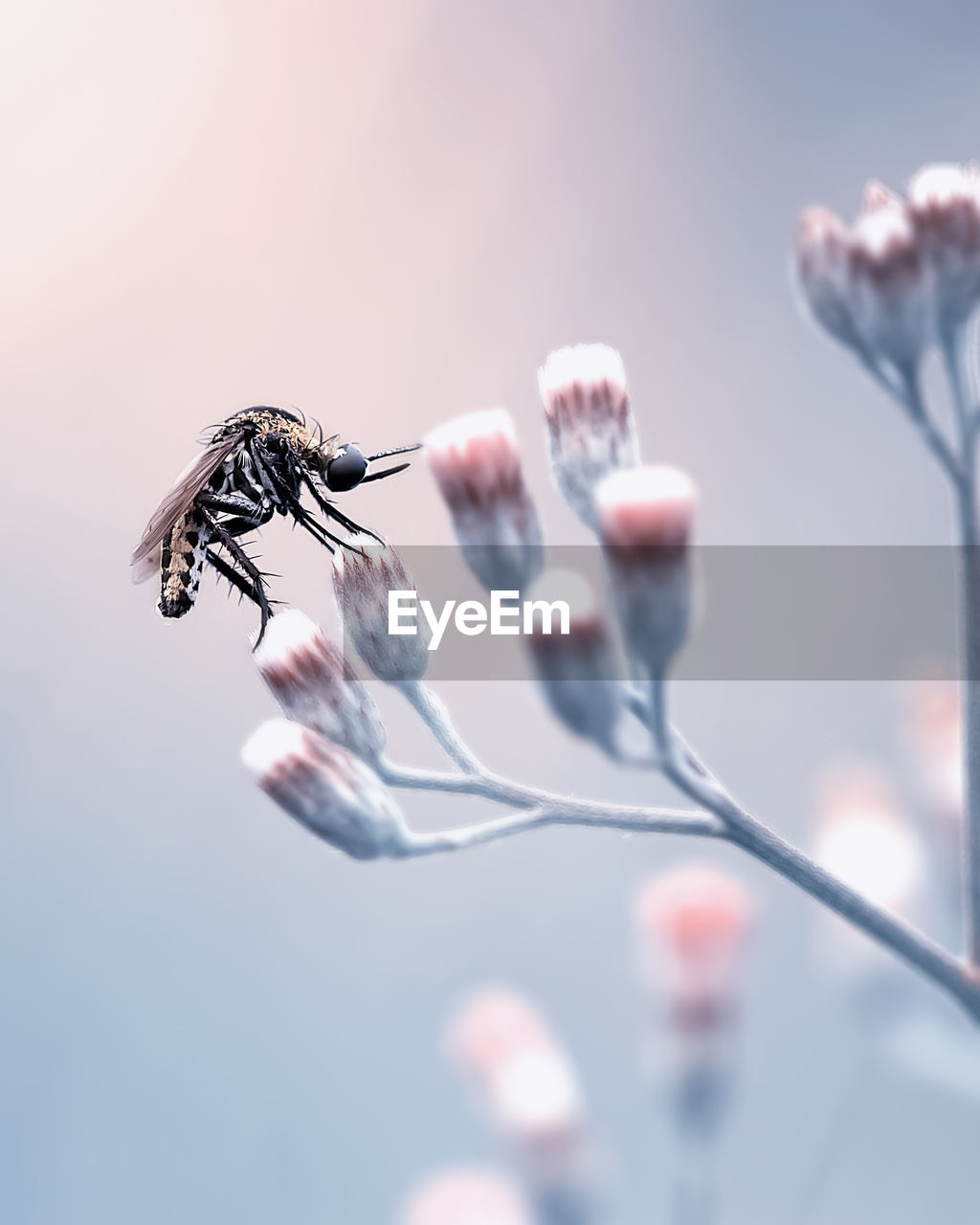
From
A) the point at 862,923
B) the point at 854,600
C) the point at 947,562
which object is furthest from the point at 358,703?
the point at 854,600

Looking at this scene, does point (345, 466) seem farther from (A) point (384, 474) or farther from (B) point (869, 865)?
(B) point (869, 865)

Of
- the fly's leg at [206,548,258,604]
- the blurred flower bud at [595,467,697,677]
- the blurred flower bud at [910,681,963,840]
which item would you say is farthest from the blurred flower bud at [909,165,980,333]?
the fly's leg at [206,548,258,604]

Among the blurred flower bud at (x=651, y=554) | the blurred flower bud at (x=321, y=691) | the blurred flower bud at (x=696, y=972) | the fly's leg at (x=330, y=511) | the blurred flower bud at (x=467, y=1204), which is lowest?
the blurred flower bud at (x=467, y=1204)

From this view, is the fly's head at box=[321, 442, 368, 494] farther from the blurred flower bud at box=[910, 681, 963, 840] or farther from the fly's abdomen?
the blurred flower bud at box=[910, 681, 963, 840]

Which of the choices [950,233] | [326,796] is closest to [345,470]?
[326,796]

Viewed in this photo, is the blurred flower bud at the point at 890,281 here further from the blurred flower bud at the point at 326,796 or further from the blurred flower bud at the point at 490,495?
the blurred flower bud at the point at 326,796

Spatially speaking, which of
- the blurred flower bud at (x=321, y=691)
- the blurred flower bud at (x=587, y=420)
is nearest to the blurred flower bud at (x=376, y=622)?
the blurred flower bud at (x=321, y=691)
